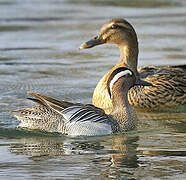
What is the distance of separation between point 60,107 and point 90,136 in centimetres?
59

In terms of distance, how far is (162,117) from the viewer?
11.8m

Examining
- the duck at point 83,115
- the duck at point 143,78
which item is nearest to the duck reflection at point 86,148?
the duck at point 83,115

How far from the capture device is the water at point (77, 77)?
27.4 feet

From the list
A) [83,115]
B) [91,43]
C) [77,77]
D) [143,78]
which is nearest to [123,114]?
[83,115]

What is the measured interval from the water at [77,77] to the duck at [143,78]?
1.54 feet

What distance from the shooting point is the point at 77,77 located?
1443 centimetres

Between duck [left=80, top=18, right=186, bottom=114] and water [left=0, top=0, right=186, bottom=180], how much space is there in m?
0.47

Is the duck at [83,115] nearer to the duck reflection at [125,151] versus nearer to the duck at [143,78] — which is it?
the duck reflection at [125,151]

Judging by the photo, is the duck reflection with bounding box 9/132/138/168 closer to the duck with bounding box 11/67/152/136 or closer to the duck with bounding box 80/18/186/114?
the duck with bounding box 11/67/152/136

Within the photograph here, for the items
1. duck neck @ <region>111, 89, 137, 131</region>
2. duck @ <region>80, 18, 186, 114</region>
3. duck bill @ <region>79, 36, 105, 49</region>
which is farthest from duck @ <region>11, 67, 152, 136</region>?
duck bill @ <region>79, 36, 105, 49</region>

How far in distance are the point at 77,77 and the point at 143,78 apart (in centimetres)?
209

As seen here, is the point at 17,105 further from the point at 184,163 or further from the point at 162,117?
the point at 184,163

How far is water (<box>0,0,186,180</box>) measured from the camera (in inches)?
329

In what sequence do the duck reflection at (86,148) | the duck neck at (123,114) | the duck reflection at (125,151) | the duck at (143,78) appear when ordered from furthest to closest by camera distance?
the duck at (143,78) < the duck neck at (123,114) < the duck reflection at (86,148) < the duck reflection at (125,151)
